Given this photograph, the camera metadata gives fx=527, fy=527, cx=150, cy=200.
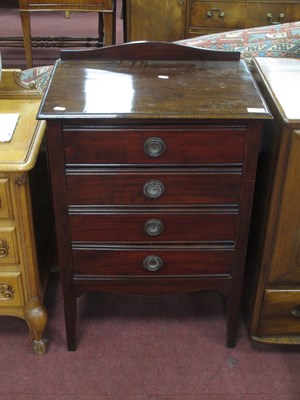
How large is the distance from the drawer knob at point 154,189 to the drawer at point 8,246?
373 mm

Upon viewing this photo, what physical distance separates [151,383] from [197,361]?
161 mm

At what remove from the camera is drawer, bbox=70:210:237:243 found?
135cm

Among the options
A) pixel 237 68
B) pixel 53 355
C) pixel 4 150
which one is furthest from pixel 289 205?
pixel 53 355

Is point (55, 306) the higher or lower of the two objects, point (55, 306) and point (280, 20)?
the lower

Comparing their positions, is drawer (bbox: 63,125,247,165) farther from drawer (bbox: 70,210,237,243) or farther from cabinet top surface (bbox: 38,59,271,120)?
drawer (bbox: 70,210,237,243)

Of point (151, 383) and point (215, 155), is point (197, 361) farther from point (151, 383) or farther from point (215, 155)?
point (215, 155)

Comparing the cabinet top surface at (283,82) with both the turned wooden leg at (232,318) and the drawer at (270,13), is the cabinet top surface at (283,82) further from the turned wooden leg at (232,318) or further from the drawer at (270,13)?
the drawer at (270,13)

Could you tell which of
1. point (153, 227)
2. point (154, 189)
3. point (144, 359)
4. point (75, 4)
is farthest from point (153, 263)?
point (75, 4)

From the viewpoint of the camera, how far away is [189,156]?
125cm

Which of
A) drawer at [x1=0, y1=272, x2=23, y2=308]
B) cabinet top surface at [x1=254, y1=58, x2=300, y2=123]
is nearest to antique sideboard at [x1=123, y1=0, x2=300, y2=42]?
cabinet top surface at [x1=254, y1=58, x2=300, y2=123]

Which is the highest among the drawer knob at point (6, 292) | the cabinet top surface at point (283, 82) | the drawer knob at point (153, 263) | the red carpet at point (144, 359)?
the cabinet top surface at point (283, 82)

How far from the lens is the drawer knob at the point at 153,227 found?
1.36 metres

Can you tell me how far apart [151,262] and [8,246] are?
387 millimetres

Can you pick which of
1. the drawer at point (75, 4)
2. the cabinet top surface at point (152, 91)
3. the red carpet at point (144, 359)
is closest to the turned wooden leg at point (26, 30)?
the drawer at point (75, 4)
